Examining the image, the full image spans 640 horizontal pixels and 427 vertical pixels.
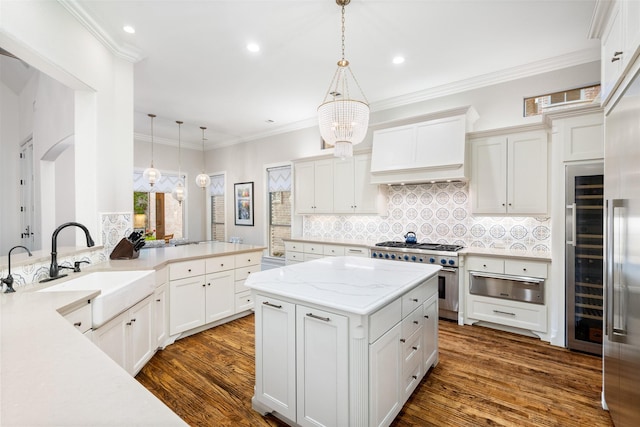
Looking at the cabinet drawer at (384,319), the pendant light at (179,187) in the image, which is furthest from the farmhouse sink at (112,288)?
the pendant light at (179,187)

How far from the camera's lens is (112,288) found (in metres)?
2.00

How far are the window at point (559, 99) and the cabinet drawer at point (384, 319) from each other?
9.06 ft

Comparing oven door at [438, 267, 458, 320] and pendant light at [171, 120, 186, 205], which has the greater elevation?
pendant light at [171, 120, 186, 205]

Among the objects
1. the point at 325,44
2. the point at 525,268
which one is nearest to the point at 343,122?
the point at 325,44

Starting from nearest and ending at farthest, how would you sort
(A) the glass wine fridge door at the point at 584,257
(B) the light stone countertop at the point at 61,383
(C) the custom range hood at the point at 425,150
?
1. (B) the light stone countertop at the point at 61,383
2. (A) the glass wine fridge door at the point at 584,257
3. (C) the custom range hood at the point at 425,150

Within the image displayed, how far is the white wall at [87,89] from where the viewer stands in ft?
6.79

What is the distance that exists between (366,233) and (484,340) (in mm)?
2285

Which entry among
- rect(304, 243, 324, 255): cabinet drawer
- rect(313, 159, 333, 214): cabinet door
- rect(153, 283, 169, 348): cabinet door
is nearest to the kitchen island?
rect(153, 283, 169, 348): cabinet door

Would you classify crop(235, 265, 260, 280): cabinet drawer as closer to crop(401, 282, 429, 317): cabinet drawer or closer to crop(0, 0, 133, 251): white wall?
crop(0, 0, 133, 251): white wall

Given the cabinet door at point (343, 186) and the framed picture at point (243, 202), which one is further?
the framed picture at point (243, 202)

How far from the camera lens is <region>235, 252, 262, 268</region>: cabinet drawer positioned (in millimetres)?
3713

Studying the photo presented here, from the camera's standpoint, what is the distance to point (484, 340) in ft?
10.4

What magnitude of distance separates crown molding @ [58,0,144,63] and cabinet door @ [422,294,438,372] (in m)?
3.64

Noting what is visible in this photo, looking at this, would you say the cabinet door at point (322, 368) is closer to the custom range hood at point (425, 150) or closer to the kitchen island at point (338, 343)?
the kitchen island at point (338, 343)
